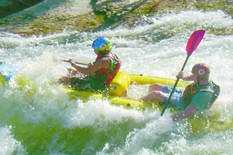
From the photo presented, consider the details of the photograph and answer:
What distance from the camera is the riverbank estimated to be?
12.1 metres

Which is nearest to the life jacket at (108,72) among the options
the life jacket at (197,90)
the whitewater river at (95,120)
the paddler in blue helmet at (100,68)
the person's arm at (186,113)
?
the paddler in blue helmet at (100,68)

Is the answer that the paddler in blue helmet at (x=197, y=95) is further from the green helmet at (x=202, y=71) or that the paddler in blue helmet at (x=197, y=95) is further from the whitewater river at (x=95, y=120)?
the whitewater river at (x=95, y=120)

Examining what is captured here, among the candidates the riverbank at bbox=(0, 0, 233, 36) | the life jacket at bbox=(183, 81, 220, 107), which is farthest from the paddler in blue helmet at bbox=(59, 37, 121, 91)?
the riverbank at bbox=(0, 0, 233, 36)

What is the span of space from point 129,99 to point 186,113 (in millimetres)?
1042

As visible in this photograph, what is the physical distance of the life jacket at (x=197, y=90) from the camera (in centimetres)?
665

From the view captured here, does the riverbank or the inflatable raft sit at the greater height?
the inflatable raft

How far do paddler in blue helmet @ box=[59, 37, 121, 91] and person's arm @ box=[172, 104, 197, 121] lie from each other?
4.71 feet

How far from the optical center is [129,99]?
23.8ft

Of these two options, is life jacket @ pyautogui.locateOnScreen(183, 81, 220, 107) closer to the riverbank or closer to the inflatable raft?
the inflatable raft

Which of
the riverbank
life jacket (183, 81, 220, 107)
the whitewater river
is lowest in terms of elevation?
the riverbank

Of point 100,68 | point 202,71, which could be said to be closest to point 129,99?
point 100,68

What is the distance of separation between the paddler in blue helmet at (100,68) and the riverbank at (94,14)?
455 centimetres

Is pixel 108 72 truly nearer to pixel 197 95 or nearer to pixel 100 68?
pixel 100 68

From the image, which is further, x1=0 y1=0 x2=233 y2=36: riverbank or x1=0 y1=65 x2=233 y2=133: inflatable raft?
x1=0 y1=0 x2=233 y2=36: riverbank
